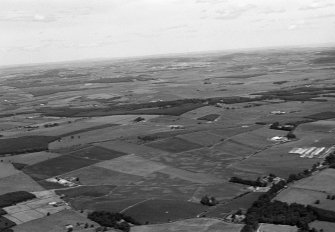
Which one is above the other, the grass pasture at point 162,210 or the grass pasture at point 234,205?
the grass pasture at point 162,210

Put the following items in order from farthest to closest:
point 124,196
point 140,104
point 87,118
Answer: point 140,104
point 87,118
point 124,196

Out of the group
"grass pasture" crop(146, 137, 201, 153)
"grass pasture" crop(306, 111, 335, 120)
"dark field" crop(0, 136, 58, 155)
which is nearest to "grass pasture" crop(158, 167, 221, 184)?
"grass pasture" crop(146, 137, 201, 153)

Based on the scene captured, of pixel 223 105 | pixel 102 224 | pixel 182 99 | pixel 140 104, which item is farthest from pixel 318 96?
pixel 102 224

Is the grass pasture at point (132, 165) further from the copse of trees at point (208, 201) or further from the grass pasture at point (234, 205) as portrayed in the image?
the grass pasture at point (234, 205)

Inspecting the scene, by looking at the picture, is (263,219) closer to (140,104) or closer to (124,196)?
(124,196)

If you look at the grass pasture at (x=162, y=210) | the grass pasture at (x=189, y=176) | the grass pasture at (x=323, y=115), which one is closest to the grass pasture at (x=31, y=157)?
the grass pasture at (x=189, y=176)

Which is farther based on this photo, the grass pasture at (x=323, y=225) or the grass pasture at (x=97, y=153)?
the grass pasture at (x=97, y=153)

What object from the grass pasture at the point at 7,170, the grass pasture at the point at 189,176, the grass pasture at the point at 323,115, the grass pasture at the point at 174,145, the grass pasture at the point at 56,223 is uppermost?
the grass pasture at the point at 323,115
